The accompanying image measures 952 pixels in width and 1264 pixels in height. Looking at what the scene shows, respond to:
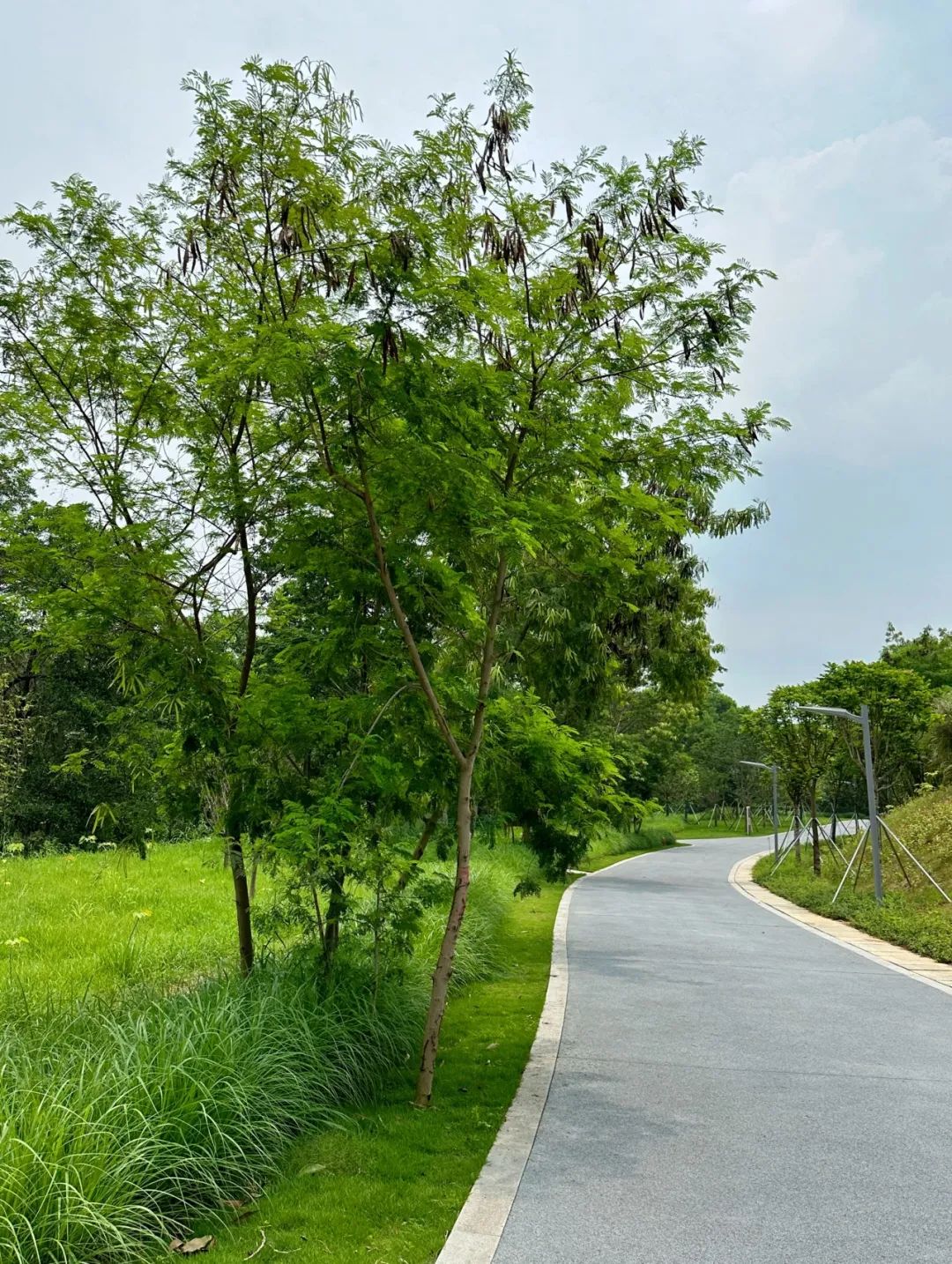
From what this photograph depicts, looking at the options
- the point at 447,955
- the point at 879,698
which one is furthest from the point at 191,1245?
the point at 879,698

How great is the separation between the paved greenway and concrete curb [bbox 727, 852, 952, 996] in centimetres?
43

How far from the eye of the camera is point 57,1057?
5.01 m

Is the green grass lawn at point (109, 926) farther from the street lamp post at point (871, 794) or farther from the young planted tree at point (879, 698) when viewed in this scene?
the young planted tree at point (879, 698)

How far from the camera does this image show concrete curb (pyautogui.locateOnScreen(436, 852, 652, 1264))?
4.20 meters

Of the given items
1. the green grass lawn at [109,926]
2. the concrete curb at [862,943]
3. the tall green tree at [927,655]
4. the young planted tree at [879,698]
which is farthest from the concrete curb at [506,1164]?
the tall green tree at [927,655]

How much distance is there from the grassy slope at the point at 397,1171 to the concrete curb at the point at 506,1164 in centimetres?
6

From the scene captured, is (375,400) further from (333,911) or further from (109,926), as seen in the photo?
(109,926)

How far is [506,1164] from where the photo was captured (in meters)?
5.20

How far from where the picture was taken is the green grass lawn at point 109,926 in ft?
25.2

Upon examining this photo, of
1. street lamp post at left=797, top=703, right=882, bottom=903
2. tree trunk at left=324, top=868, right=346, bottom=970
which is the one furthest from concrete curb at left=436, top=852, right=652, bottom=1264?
street lamp post at left=797, top=703, right=882, bottom=903

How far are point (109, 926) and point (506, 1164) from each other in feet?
22.2

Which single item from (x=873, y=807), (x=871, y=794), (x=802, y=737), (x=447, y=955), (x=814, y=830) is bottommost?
(x=447, y=955)

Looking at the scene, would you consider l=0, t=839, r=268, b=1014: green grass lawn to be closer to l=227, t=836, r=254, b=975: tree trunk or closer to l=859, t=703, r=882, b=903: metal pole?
l=227, t=836, r=254, b=975: tree trunk

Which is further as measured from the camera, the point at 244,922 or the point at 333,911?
the point at 244,922
